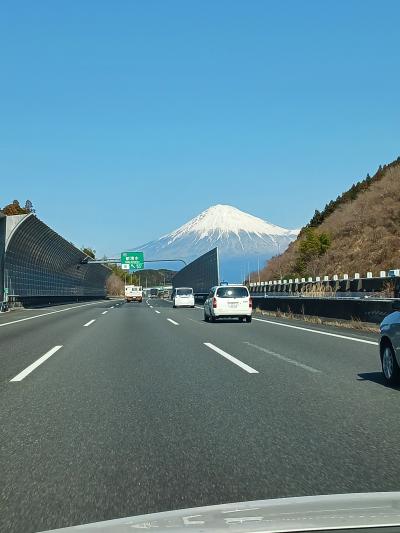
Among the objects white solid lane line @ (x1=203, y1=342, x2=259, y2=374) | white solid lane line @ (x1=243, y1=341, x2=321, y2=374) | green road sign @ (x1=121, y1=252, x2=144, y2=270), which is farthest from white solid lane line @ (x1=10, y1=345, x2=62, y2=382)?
green road sign @ (x1=121, y1=252, x2=144, y2=270)

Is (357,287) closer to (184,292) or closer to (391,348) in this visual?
(184,292)

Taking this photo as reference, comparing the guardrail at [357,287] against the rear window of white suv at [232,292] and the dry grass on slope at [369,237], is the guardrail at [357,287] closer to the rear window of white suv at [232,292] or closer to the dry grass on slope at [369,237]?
the rear window of white suv at [232,292]

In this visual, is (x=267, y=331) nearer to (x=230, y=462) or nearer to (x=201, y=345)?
(x=201, y=345)

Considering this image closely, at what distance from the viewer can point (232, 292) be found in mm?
24500

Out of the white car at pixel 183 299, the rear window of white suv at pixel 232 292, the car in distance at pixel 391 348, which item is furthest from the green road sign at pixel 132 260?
the car in distance at pixel 391 348

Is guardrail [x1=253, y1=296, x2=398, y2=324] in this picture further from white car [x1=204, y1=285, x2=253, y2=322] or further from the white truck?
the white truck

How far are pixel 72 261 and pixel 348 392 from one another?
195 feet

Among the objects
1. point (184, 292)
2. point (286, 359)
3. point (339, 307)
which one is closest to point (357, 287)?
point (184, 292)

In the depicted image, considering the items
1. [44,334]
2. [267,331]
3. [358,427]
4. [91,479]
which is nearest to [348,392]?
[358,427]

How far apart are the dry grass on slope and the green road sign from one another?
21014mm

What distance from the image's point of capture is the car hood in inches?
113

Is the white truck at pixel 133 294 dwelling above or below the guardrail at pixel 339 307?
above

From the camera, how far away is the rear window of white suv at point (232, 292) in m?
24.4

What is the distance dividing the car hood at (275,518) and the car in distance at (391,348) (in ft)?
16.8
